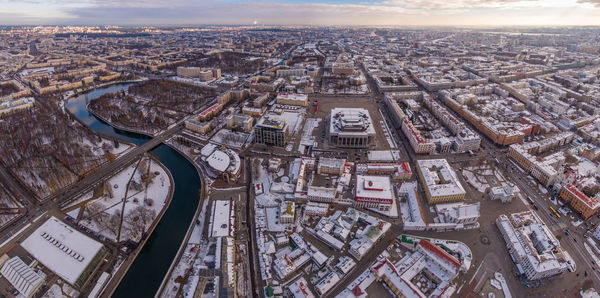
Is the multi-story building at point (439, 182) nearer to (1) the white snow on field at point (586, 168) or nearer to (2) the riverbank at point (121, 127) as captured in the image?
(1) the white snow on field at point (586, 168)

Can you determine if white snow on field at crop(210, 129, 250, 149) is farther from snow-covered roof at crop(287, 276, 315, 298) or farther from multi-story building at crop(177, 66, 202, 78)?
multi-story building at crop(177, 66, 202, 78)

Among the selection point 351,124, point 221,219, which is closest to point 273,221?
point 221,219

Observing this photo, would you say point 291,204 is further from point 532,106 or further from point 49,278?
point 532,106

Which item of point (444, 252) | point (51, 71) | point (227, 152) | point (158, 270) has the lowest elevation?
point (158, 270)

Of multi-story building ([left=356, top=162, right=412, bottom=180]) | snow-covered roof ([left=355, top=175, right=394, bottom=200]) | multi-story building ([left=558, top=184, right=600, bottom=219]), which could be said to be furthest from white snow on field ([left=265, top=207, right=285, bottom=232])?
multi-story building ([left=558, top=184, right=600, bottom=219])

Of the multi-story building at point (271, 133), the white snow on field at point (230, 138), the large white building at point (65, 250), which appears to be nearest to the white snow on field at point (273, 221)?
the multi-story building at point (271, 133)

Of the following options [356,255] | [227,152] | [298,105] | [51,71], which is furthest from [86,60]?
[356,255]

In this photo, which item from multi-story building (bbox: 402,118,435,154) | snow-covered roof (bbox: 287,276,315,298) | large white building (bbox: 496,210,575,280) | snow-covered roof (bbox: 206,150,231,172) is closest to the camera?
snow-covered roof (bbox: 287,276,315,298)
